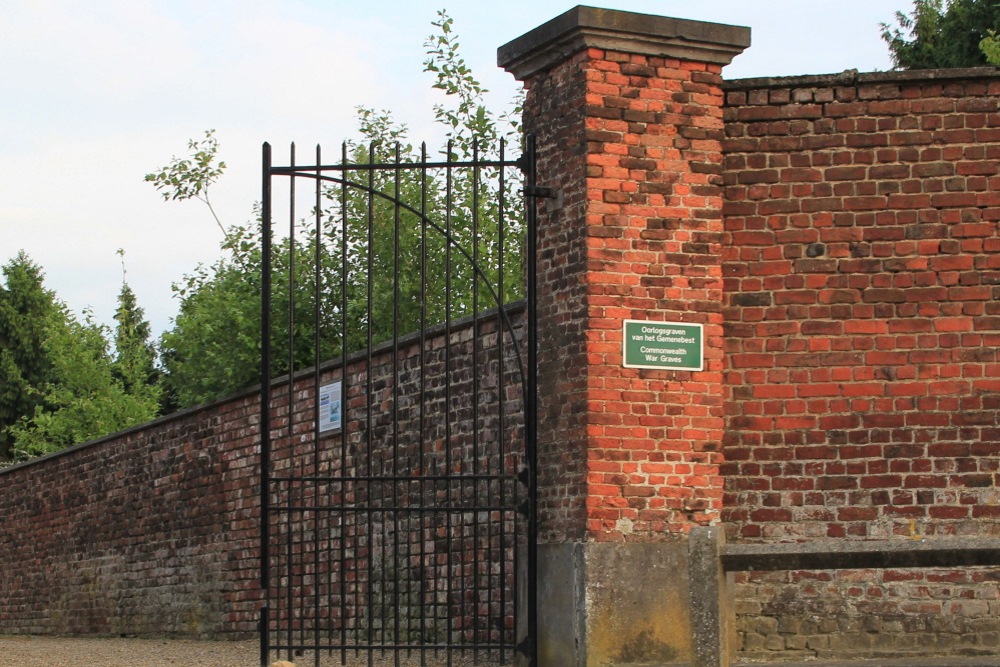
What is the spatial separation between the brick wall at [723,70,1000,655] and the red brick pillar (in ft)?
0.92

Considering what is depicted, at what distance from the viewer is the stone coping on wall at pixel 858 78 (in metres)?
9.05

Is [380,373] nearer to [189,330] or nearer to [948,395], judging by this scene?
[948,395]

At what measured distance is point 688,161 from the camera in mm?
A: 9039

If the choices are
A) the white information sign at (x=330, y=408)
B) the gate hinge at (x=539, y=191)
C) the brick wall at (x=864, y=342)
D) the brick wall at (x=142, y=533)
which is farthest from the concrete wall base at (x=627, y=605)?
the brick wall at (x=142, y=533)

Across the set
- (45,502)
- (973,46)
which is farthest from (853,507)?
(973,46)

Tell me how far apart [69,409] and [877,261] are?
2698cm

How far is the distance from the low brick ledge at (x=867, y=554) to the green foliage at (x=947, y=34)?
21395 mm

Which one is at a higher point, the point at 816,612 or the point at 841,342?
the point at 841,342

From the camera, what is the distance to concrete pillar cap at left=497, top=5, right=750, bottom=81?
8844 millimetres

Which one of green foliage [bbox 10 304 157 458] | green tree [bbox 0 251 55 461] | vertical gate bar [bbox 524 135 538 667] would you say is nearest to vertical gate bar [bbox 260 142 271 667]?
vertical gate bar [bbox 524 135 538 667]

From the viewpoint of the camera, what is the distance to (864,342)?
9008mm

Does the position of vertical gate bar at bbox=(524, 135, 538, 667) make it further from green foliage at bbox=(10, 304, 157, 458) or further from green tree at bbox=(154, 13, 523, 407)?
green foliage at bbox=(10, 304, 157, 458)

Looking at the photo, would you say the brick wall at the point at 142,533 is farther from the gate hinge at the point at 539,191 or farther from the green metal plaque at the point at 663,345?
the green metal plaque at the point at 663,345

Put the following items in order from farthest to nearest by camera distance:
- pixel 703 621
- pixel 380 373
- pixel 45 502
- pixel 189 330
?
pixel 189 330, pixel 45 502, pixel 380 373, pixel 703 621
